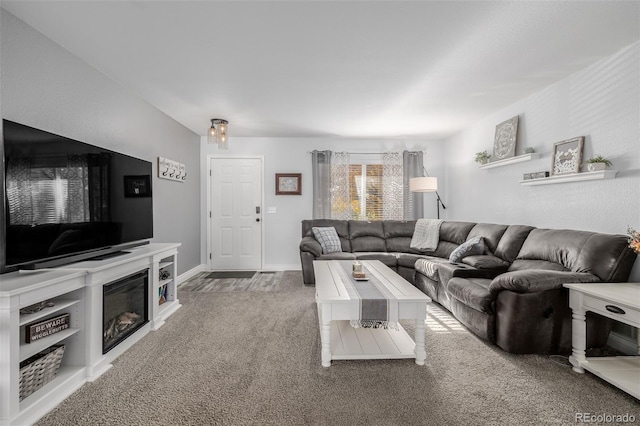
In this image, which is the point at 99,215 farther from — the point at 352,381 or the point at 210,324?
the point at 352,381

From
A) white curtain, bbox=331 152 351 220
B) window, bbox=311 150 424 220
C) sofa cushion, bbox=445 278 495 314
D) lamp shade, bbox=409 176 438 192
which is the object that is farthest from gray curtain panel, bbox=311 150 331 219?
sofa cushion, bbox=445 278 495 314

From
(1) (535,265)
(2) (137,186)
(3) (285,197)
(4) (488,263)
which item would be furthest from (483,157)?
(2) (137,186)

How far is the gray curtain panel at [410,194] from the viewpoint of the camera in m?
5.27

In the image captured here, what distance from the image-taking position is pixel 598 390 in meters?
1.83

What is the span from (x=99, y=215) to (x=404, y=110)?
11.4 ft

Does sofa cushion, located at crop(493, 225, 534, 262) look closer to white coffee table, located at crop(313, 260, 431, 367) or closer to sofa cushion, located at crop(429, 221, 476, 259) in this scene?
sofa cushion, located at crop(429, 221, 476, 259)

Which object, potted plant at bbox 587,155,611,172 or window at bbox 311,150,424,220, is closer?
potted plant at bbox 587,155,611,172

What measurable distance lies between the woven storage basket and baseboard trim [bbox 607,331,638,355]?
4.03 metres

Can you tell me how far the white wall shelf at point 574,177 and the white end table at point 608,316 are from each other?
911 millimetres

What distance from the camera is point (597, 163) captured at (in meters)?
2.50

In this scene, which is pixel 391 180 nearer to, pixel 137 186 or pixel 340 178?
pixel 340 178

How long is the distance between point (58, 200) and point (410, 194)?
15.5ft

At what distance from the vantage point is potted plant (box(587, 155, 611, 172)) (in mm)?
2466

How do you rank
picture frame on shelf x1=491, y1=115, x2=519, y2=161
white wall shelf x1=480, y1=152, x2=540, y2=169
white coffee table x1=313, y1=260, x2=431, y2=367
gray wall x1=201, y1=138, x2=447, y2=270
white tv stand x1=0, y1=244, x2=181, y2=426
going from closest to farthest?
white tv stand x1=0, y1=244, x2=181, y2=426 → white coffee table x1=313, y1=260, x2=431, y2=367 → white wall shelf x1=480, y1=152, x2=540, y2=169 → picture frame on shelf x1=491, y1=115, x2=519, y2=161 → gray wall x1=201, y1=138, x2=447, y2=270
